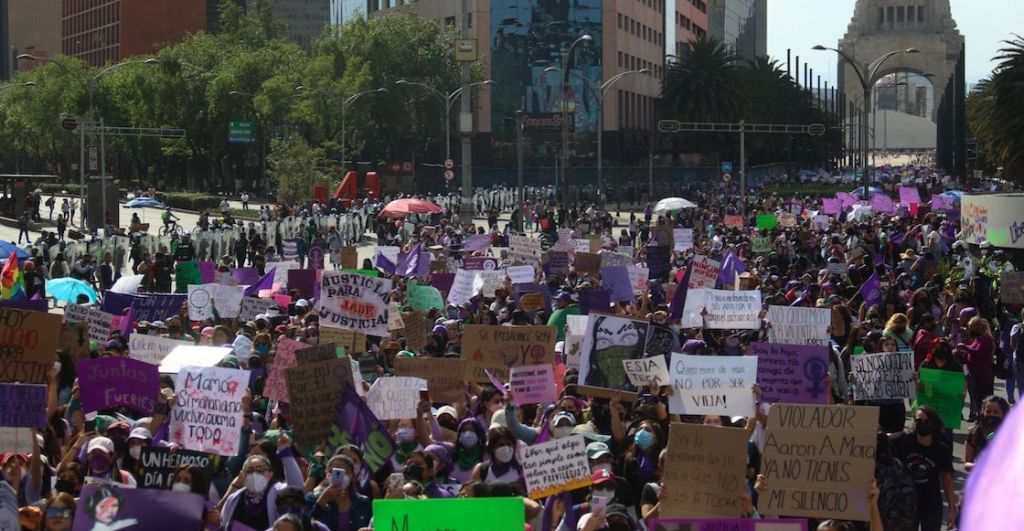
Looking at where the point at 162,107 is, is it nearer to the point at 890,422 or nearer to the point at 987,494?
the point at 890,422

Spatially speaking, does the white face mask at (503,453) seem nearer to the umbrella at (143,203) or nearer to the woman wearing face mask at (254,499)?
the woman wearing face mask at (254,499)

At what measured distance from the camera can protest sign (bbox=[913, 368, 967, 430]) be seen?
11539mm

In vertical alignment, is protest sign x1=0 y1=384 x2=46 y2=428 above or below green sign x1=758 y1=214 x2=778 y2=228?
below

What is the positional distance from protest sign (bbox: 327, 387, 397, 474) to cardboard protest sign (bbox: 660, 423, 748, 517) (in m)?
1.67

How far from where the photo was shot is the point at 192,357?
1114 centimetres

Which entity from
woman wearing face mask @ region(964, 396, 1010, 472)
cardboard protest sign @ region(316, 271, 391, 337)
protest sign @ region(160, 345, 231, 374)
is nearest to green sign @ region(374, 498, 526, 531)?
woman wearing face mask @ region(964, 396, 1010, 472)

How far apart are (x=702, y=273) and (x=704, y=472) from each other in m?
13.0

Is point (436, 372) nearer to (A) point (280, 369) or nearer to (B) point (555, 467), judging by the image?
(A) point (280, 369)

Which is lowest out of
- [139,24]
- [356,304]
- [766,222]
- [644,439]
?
[644,439]

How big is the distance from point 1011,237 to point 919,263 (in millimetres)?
6676

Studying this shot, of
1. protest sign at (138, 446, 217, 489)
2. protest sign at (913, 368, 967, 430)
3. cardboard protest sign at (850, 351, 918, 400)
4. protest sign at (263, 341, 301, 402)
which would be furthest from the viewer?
protest sign at (913, 368, 967, 430)

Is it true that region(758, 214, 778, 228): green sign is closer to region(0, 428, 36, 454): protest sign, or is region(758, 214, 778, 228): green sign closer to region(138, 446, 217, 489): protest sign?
region(0, 428, 36, 454): protest sign

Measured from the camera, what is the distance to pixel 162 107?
92.2 metres

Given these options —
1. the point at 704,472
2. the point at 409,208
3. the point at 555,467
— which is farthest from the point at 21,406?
the point at 409,208
